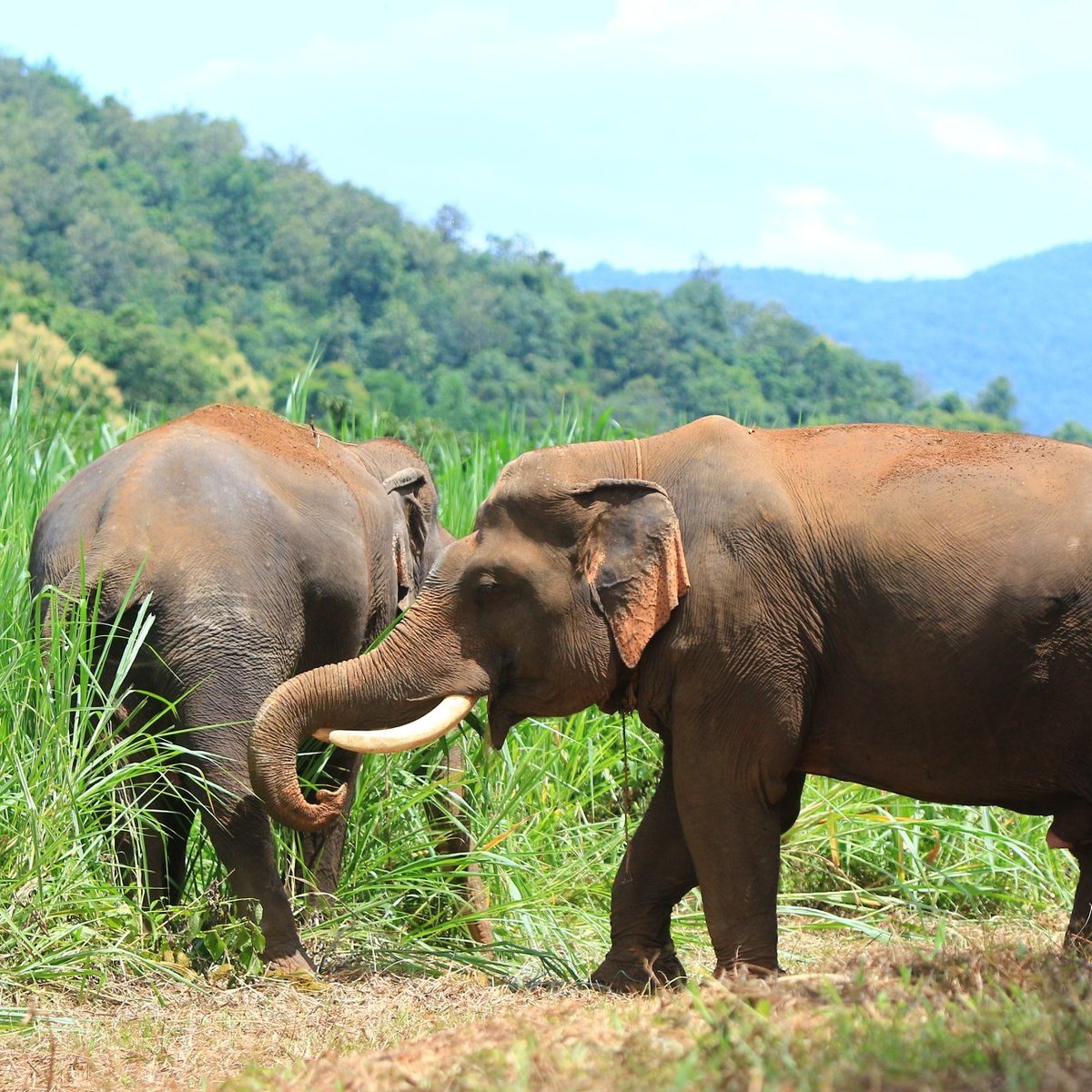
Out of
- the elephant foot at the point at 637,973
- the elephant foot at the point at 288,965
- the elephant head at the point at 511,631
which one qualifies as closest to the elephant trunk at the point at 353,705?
the elephant head at the point at 511,631

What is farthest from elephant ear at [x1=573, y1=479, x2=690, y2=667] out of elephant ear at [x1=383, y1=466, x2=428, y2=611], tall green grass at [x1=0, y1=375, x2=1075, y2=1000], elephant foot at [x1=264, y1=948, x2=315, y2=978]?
elephant ear at [x1=383, y1=466, x2=428, y2=611]

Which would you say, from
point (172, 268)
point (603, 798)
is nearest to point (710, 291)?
point (172, 268)

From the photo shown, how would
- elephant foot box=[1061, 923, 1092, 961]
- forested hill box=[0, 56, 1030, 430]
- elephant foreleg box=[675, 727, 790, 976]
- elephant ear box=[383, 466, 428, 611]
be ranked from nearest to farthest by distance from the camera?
elephant foot box=[1061, 923, 1092, 961], elephant foreleg box=[675, 727, 790, 976], elephant ear box=[383, 466, 428, 611], forested hill box=[0, 56, 1030, 430]

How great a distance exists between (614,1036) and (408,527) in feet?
13.1

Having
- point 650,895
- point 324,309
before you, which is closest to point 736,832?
point 650,895

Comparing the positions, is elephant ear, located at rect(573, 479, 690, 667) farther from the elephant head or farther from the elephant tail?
the elephant tail

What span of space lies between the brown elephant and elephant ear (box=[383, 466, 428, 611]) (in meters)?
1.78

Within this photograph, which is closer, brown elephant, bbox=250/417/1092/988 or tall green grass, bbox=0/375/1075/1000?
brown elephant, bbox=250/417/1092/988

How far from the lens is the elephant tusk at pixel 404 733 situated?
15.6 feet

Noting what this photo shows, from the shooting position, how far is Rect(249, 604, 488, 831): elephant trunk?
483 cm

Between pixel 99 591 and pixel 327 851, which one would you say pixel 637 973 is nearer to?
pixel 327 851

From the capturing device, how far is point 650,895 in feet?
17.2

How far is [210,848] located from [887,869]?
3114 millimetres

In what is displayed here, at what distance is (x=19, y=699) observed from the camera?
566 cm
